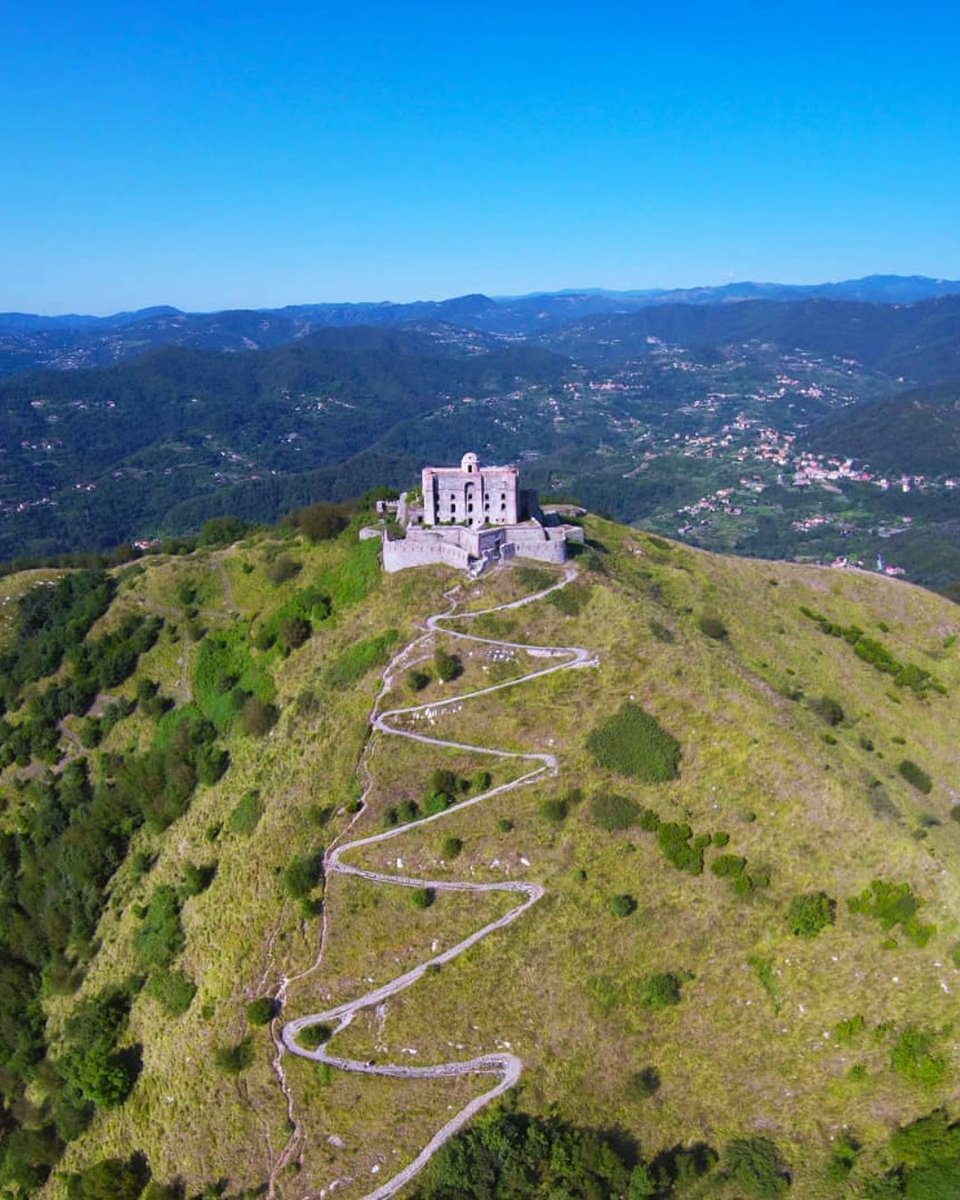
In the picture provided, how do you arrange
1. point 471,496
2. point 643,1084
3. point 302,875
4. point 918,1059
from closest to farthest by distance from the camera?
point 918,1059 < point 643,1084 < point 302,875 < point 471,496

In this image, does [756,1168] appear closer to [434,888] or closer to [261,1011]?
[434,888]

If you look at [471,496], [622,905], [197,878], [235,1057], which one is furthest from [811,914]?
[471,496]

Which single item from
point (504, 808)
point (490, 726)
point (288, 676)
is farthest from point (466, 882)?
point (288, 676)

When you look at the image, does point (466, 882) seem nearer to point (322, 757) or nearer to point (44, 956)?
point (322, 757)

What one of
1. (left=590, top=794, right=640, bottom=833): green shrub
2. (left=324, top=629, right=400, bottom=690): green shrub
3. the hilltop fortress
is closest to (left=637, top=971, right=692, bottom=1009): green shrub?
(left=590, top=794, right=640, bottom=833): green shrub

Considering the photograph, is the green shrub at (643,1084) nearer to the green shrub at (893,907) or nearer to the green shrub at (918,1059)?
the green shrub at (918,1059)

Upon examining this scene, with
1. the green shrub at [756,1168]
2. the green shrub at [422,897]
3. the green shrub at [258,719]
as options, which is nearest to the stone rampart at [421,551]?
the green shrub at [258,719]
